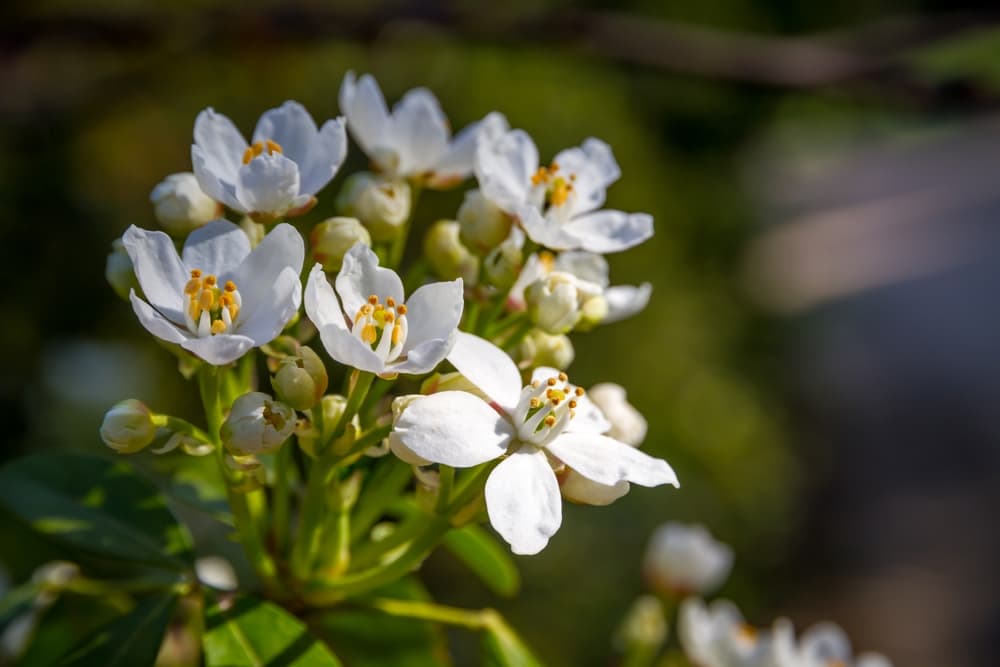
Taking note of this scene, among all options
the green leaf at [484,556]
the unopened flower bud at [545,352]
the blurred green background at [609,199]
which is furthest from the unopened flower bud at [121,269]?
the blurred green background at [609,199]

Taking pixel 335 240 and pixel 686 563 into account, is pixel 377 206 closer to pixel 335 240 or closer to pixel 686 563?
pixel 335 240

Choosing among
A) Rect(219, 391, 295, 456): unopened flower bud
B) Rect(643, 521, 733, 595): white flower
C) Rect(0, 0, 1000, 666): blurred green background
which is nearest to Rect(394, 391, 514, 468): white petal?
Rect(219, 391, 295, 456): unopened flower bud

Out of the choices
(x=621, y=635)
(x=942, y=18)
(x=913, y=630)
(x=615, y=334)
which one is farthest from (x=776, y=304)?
(x=621, y=635)

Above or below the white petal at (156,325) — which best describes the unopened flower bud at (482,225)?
above

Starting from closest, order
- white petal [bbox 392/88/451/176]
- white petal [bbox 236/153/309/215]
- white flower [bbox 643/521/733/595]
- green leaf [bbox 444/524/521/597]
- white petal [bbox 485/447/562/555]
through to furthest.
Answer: white petal [bbox 485/447/562/555] < white petal [bbox 236/153/309/215] < white petal [bbox 392/88/451/176] < green leaf [bbox 444/524/521/597] < white flower [bbox 643/521/733/595]

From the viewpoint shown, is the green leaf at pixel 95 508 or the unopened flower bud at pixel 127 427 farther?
the green leaf at pixel 95 508

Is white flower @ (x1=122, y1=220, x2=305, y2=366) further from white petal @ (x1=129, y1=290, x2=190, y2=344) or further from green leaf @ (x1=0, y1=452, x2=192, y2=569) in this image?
green leaf @ (x1=0, y1=452, x2=192, y2=569)

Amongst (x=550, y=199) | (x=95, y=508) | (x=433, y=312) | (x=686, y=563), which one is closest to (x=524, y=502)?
(x=433, y=312)

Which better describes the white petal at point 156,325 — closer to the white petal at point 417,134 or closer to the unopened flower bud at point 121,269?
the unopened flower bud at point 121,269
